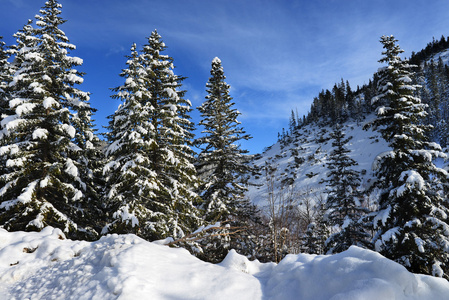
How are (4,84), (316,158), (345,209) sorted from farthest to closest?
(316,158), (345,209), (4,84)

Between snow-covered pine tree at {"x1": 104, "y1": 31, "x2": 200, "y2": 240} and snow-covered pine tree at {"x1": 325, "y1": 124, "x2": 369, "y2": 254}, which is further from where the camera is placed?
snow-covered pine tree at {"x1": 325, "y1": 124, "x2": 369, "y2": 254}

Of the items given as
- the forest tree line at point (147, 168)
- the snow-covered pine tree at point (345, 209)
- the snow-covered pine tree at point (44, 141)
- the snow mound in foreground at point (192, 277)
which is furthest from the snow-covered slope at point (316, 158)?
the snow mound in foreground at point (192, 277)

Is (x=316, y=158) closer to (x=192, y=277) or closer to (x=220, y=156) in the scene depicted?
(x=220, y=156)

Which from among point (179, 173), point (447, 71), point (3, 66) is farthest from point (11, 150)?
point (447, 71)

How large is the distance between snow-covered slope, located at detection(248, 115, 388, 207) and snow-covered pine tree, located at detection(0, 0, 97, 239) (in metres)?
44.7

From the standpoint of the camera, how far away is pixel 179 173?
14.3 meters

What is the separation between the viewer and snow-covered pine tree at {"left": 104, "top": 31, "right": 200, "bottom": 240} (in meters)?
11.5

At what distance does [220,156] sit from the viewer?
16.5m

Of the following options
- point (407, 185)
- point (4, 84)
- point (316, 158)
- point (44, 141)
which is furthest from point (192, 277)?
point (316, 158)

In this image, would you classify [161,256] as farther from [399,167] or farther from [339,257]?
[399,167]

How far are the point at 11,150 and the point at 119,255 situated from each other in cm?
1039

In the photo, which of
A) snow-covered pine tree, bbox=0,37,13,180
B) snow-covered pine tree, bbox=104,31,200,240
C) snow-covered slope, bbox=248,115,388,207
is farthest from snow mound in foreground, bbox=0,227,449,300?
snow-covered slope, bbox=248,115,388,207

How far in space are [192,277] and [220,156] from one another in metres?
13.2

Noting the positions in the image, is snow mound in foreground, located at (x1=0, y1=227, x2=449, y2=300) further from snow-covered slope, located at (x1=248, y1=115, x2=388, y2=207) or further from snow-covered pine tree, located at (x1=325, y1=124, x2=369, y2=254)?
snow-covered slope, located at (x1=248, y1=115, x2=388, y2=207)
